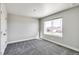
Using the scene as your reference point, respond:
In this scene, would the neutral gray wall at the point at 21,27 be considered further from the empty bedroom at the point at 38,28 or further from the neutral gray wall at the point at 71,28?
the neutral gray wall at the point at 71,28

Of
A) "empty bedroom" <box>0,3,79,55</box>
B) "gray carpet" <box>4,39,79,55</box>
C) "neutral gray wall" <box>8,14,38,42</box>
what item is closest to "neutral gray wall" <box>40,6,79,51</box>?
"empty bedroom" <box>0,3,79,55</box>

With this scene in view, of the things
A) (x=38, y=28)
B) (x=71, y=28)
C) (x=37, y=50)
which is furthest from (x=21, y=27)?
(x=71, y=28)

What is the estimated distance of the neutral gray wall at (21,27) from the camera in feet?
12.9

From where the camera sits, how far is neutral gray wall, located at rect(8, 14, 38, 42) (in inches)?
154

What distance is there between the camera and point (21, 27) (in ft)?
14.6

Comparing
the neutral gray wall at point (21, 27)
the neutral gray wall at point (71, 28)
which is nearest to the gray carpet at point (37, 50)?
the neutral gray wall at point (71, 28)

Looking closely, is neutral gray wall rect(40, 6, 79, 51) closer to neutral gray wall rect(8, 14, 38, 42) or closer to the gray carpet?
Answer: the gray carpet

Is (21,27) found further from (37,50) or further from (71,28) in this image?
(71,28)

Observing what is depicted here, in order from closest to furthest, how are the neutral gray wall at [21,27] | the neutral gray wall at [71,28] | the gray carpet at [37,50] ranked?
1. the gray carpet at [37,50]
2. the neutral gray wall at [71,28]
3. the neutral gray wall at [21,27]

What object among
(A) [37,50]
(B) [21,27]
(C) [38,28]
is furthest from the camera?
(C) [38,28]

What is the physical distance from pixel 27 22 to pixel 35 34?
1.50 metres

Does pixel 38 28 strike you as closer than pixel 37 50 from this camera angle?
No

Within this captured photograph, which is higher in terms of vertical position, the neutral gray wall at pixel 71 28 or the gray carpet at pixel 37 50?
the neutral gray wall at pixel 71 28

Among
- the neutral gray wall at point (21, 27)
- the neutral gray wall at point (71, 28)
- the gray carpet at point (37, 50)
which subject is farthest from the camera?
the neutral gray wall at point (21, 27)
